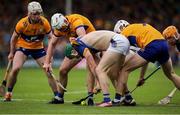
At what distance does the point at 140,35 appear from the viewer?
17.4m

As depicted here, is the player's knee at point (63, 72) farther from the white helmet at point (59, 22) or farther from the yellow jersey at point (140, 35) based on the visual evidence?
the yellow jersey at point (140, 35)

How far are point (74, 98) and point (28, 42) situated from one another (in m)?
2.25

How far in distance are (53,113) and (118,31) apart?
349 cm

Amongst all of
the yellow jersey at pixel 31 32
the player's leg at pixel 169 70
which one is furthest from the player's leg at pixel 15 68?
the player's leg at pixel 169 70

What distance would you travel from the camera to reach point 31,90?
2355 centimetres

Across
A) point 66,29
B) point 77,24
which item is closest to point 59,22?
point 66,29

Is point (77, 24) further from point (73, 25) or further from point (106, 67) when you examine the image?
point (106, 67)

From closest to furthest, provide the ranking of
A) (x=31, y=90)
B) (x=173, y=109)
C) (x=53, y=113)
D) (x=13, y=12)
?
(x=53, y=113), (x=173, y=109), (x=31, y=90), (x=13, y=12)

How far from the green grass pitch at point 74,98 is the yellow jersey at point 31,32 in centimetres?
135

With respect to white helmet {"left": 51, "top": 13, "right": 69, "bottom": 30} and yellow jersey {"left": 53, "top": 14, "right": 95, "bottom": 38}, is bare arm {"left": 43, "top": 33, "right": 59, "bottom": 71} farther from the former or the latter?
white helmet {"left": 51, "top": 13, "right": 69, "bottom": 30}

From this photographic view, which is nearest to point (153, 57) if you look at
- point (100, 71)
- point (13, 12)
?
point (100, 71)

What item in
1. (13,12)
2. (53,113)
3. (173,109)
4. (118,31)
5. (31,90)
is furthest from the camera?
(13,12)

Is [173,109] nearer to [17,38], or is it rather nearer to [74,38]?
[74,38]

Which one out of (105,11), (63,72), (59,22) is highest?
(59,22)
